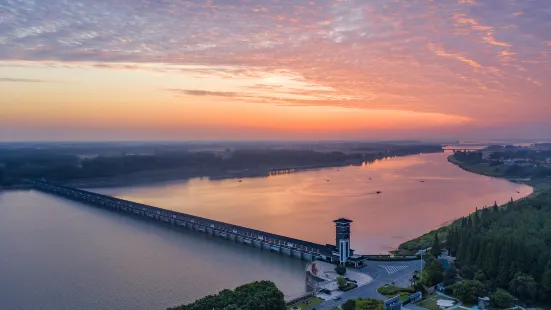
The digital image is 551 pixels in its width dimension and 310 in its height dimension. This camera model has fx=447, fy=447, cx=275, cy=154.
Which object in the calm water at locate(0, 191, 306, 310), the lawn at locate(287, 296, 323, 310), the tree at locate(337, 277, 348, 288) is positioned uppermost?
the tree at locate(337, 277, 348, 288)

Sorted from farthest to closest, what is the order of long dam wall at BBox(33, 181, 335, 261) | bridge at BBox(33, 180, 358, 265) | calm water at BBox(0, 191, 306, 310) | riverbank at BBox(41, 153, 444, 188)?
riverbank at BBox(41, 153, 444, 188), long dam wall at BBox(33, 181, 335, 261), bridge at BBox(33, 180, 358, 265), calm water at BBox(0, 191, 306, 310)

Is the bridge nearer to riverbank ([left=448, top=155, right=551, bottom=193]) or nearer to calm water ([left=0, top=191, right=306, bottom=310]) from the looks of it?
calm water ([left=0, top=191, right=306, bottom=310])

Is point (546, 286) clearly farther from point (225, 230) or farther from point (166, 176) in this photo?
point (166, 176)

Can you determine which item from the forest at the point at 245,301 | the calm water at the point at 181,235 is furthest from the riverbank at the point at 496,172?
the forest at the point at 245,301

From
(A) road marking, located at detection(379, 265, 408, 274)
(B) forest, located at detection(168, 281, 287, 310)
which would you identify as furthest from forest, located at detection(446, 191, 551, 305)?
(B) forest, located at detection(168, 281, 287, 310)

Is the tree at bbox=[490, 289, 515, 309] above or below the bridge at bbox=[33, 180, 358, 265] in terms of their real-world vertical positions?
above

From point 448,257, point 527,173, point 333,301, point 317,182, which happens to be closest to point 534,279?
point 448,257
